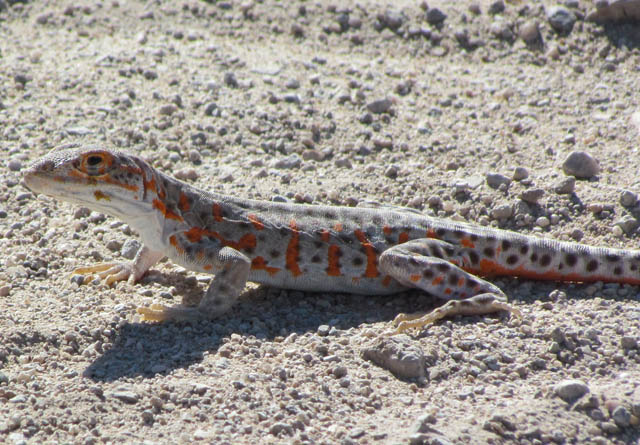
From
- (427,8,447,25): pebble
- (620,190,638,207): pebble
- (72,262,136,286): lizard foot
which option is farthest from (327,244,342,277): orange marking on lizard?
(427,8,447,25): pebble

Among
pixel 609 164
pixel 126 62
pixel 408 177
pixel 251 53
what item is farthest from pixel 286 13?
pixel 609 164

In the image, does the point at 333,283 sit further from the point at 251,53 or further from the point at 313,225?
the point at 251,53

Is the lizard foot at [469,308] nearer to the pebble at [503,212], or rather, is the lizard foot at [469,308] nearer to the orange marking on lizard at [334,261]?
the orange marking on lizard at [334,261]

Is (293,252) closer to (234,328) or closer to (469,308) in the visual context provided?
(234,328)

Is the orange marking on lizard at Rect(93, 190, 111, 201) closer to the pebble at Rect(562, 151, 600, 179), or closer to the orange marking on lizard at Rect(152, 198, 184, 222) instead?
the orange marking on lizard at Rect(152, 198, 184, 222)

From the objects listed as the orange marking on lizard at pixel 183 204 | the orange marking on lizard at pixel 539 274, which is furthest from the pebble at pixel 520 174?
the orange marking on lizard at pixel 183 204
